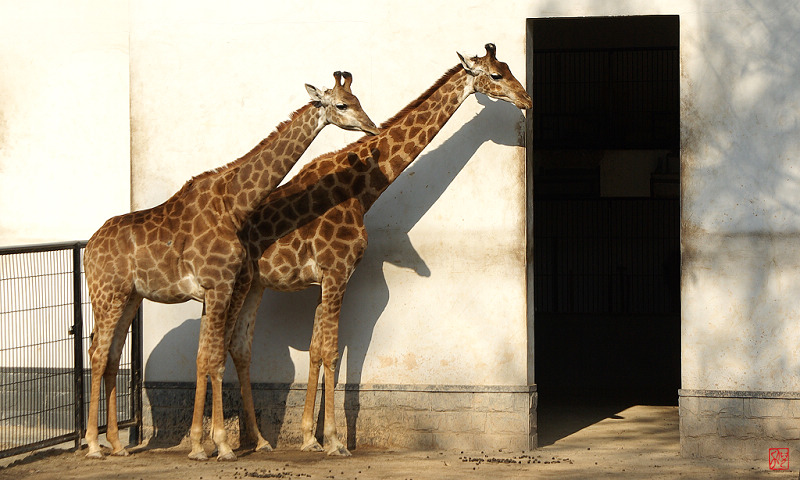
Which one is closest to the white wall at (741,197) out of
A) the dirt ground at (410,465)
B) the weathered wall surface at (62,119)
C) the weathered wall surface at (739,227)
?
the weathered wall surface at (739,227)

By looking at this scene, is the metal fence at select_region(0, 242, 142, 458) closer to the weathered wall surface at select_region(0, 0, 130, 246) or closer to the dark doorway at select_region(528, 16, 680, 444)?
the weathered wall surface at select_region(0, 0, 130, 246)

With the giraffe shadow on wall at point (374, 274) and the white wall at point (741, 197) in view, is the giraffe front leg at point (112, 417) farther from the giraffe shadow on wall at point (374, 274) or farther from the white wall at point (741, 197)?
the white wall at point (741, 197)

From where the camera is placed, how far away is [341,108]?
7578 mm

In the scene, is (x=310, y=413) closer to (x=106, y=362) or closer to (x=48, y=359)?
(x=106, y=362)

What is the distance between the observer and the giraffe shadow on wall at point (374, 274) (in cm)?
846

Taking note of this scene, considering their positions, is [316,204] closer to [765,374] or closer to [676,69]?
[765,374]

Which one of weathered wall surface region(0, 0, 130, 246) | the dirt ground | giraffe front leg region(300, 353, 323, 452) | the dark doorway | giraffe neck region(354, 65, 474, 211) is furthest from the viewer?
the dark doorway

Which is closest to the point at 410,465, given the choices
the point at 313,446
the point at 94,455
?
the point at 313,446

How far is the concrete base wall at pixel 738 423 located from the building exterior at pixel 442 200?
0.05 ft

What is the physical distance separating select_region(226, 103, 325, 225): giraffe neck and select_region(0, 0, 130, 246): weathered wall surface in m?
2.23

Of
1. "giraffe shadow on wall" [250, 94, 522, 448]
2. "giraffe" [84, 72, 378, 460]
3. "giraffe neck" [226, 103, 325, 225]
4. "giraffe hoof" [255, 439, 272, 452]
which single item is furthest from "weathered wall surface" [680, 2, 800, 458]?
"giraffe hoof" [255, 439, 272, 452]

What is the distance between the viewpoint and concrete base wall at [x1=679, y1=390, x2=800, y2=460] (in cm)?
798

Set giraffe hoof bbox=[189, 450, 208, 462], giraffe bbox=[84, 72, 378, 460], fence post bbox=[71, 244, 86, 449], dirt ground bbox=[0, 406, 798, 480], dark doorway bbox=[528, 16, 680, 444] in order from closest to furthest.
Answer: dirt ground bbox=[0, 406, 798, 480], giraffe bbox=[84, 72, 378, 460], giraffe hoof bbox=[189, 450, 208, 462], fence post bbox=[71, 244, 86, 449], dark doorway bbox=[528, 16, 680, 444]

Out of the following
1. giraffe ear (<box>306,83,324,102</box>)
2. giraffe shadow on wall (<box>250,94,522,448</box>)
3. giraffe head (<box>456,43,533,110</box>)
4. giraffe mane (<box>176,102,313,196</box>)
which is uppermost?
giraffe head (<box>456,43,533,110</box>)
